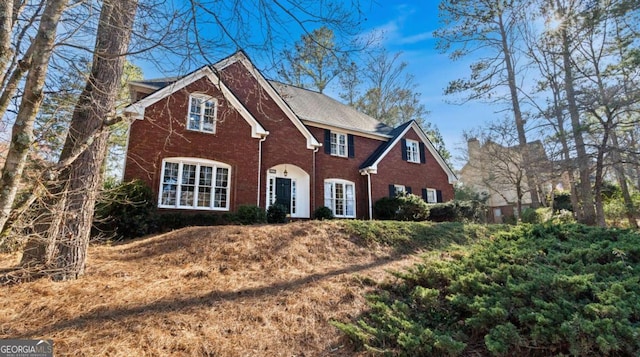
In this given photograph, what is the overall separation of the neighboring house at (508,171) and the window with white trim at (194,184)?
13247 millimetres

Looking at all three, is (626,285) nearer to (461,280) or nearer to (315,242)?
(461,280)

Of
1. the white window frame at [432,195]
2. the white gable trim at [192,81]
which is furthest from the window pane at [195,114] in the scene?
the white window frame at [432,195]

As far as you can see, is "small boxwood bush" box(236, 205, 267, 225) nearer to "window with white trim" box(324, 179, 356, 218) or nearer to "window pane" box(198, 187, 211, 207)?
"window pane" box(198, 187, 211, 207)

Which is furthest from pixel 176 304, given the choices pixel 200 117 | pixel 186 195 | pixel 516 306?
pixel 200 117

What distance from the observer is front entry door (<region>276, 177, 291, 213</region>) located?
14.1 metres

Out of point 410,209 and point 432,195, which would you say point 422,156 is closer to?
point 432,195

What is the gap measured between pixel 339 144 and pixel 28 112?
1468 cm

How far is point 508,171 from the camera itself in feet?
65.6

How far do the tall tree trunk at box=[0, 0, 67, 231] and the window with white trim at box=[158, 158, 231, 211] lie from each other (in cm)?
866

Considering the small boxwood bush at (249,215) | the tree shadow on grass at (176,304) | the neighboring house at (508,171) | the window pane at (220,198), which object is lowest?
the tree shadow on grass at (176,304)

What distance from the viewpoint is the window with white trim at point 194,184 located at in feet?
36.4

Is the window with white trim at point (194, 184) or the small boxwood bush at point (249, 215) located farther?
the small boxwood bush at point (249, 215)

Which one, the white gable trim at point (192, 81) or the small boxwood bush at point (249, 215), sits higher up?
the white gable trim at point (192, 81)

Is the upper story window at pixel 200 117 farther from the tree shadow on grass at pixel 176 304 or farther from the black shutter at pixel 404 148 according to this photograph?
the black shutter at pixel 404 148
